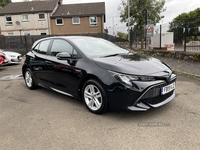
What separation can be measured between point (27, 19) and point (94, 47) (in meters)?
29.3

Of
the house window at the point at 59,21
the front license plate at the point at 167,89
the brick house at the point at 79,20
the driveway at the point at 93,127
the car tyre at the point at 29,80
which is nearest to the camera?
the driveway at the point at 93,127

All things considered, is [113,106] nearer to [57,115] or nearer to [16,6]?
[57,115]

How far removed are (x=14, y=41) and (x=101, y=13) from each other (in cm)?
1389

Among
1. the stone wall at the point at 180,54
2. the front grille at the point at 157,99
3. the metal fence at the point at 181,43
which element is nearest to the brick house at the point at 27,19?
the metal fence at the point at 181,43

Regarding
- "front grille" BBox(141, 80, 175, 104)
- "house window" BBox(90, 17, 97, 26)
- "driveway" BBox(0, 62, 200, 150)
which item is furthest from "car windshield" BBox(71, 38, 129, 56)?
"house window" BBox(90, 17, 97, 26)

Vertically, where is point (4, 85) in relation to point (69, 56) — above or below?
below

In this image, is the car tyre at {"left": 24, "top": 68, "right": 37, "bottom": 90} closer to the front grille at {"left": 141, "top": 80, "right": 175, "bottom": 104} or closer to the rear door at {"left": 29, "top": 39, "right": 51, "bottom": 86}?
the rear door at {"left": 29, "top": 39, "right": 51, "bottom": 86}

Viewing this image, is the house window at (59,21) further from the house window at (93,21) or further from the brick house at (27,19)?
the house window at (93,21)

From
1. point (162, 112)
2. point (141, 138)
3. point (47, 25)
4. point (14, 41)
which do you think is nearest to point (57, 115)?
point (141, 138)

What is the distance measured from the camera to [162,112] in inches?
139

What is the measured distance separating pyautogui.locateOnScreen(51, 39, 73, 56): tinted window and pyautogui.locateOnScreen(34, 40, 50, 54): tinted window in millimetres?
341

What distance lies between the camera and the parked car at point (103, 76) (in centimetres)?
309

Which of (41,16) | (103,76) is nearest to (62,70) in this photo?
(103,76)

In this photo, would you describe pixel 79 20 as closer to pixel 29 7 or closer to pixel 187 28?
pixel 29 7
